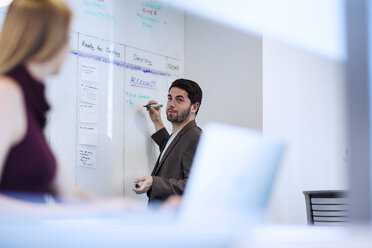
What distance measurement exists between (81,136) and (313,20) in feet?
4.86

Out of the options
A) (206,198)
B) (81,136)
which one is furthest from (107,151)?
(206,198)

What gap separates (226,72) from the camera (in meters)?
3.67

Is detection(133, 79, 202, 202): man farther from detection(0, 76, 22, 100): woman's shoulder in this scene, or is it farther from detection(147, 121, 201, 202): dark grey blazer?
detection(0, 76, 22, 100): woman's shoulder

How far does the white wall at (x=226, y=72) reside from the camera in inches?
142

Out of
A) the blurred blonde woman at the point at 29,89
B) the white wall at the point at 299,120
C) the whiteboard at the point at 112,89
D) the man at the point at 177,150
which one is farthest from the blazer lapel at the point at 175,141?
the blurred blonde woman at the point at 29,89

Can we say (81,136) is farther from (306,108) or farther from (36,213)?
(36,213)

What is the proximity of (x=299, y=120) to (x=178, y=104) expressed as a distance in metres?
0.89

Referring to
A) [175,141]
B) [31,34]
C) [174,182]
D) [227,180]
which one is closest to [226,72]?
[175,141]

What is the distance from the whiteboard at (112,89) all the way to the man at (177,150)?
517mm

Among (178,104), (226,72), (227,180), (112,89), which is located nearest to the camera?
(227,180)

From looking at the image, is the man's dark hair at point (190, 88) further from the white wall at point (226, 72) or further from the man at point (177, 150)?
the white wall at point (226, 72)

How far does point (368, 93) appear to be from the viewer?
925 mm

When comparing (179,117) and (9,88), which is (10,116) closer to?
(9,88)

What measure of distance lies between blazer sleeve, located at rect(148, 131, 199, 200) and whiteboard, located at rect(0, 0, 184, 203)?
767mm
